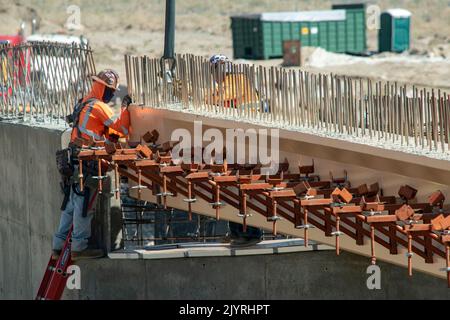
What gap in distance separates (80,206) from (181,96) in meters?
1.95

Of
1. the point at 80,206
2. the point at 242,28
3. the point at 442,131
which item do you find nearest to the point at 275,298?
the point at 80,206

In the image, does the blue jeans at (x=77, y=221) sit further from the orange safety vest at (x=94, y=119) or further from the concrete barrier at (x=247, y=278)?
the orange safety vest at (x=94, y=119)

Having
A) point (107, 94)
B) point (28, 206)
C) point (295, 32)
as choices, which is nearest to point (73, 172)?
point (107, 94)

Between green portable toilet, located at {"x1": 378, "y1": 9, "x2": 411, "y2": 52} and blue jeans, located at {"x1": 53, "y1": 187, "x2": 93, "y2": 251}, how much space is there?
1261 inches

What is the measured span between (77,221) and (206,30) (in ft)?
152

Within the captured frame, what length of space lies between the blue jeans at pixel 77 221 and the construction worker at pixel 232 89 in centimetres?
215

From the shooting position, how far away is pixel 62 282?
57.0ft

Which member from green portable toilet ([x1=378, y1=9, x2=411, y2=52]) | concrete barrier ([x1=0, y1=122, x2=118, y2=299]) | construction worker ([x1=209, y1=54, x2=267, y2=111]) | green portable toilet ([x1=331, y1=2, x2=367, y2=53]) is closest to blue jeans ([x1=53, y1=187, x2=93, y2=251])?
concrete barrier ([x1=0, y1=122, x2=118, y2=299])

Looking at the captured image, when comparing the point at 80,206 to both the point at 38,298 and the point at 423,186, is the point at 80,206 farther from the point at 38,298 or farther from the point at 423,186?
the point at 423,186

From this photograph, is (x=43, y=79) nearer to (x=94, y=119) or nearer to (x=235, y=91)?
(x=94, y=119)

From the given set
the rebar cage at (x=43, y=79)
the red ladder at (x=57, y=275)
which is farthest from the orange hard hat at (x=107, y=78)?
the red ladder at (x=57, y=275)

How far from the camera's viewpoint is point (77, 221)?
1680cm

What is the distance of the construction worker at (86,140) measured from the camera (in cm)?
1645

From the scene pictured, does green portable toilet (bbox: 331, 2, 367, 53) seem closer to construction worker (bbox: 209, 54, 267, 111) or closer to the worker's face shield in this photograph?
construction worker (bbox: 209, 54, 267, 111)
